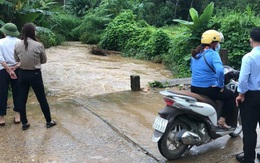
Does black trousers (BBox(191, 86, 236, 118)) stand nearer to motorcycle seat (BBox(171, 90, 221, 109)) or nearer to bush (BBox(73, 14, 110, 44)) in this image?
motorcycle seat (BBox(171, 90, 221, 109))

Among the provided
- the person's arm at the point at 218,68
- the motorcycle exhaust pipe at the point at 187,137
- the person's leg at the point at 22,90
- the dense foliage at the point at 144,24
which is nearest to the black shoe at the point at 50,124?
the person's leg at the point at 22,90

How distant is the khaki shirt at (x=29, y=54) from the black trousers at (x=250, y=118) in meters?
3.18

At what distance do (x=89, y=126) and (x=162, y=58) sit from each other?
10246 millimetres

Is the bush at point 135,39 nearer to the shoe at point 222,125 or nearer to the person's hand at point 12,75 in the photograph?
the person's hand at point 12,75

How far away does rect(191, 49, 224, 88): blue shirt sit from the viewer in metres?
4.26

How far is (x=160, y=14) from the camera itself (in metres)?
27.2

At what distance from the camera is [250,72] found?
12.2ft

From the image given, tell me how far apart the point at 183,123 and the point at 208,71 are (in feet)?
2.66

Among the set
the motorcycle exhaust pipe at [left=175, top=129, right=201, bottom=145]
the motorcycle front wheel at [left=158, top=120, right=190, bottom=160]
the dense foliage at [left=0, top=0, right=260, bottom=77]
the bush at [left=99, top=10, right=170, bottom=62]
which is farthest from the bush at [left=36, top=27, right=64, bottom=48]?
the motorcycle exhaust pipe at [left=175, top=129, right=201, bottom=145]

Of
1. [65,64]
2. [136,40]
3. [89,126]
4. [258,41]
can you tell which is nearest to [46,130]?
[89,126]

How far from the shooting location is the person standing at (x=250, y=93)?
12.1ft

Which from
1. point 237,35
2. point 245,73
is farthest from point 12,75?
point 237,35

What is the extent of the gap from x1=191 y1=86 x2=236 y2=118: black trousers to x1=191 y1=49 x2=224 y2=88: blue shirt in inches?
2.5

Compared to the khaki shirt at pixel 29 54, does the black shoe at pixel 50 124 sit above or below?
below
